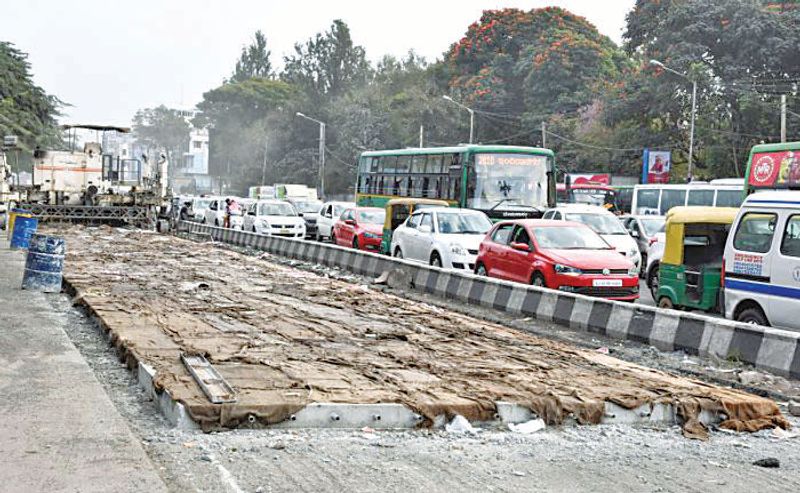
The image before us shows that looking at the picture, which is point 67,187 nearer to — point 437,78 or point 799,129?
point 799,129

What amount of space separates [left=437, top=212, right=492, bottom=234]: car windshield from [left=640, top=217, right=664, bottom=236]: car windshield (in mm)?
6173

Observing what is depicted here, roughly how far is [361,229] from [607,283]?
12718 millimetres

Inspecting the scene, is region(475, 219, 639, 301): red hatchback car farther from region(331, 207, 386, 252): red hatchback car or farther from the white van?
region(331, 207, 386, 252): red hatchback car

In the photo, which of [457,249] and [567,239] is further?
[457,249]

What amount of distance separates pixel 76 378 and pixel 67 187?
31.2 m

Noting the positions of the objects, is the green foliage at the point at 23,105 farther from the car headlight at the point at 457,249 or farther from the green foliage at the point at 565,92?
the car headlight at the point at 457,249

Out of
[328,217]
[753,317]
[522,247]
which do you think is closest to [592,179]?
[328,217]

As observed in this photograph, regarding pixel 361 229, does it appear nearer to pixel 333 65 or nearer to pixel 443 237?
pixel 443 237

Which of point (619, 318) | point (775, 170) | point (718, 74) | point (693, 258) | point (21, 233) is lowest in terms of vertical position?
point (21, 233)

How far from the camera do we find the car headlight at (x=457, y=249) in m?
21.2

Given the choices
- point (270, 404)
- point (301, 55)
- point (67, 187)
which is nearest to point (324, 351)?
point (270, 404)

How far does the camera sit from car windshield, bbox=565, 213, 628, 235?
2356cm

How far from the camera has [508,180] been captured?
30.5 meters

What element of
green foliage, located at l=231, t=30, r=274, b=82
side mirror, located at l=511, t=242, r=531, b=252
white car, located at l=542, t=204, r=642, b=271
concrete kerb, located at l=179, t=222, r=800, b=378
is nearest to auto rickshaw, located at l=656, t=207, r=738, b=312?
concrete kerb, located at l=179, t=222, r=800, b=378
